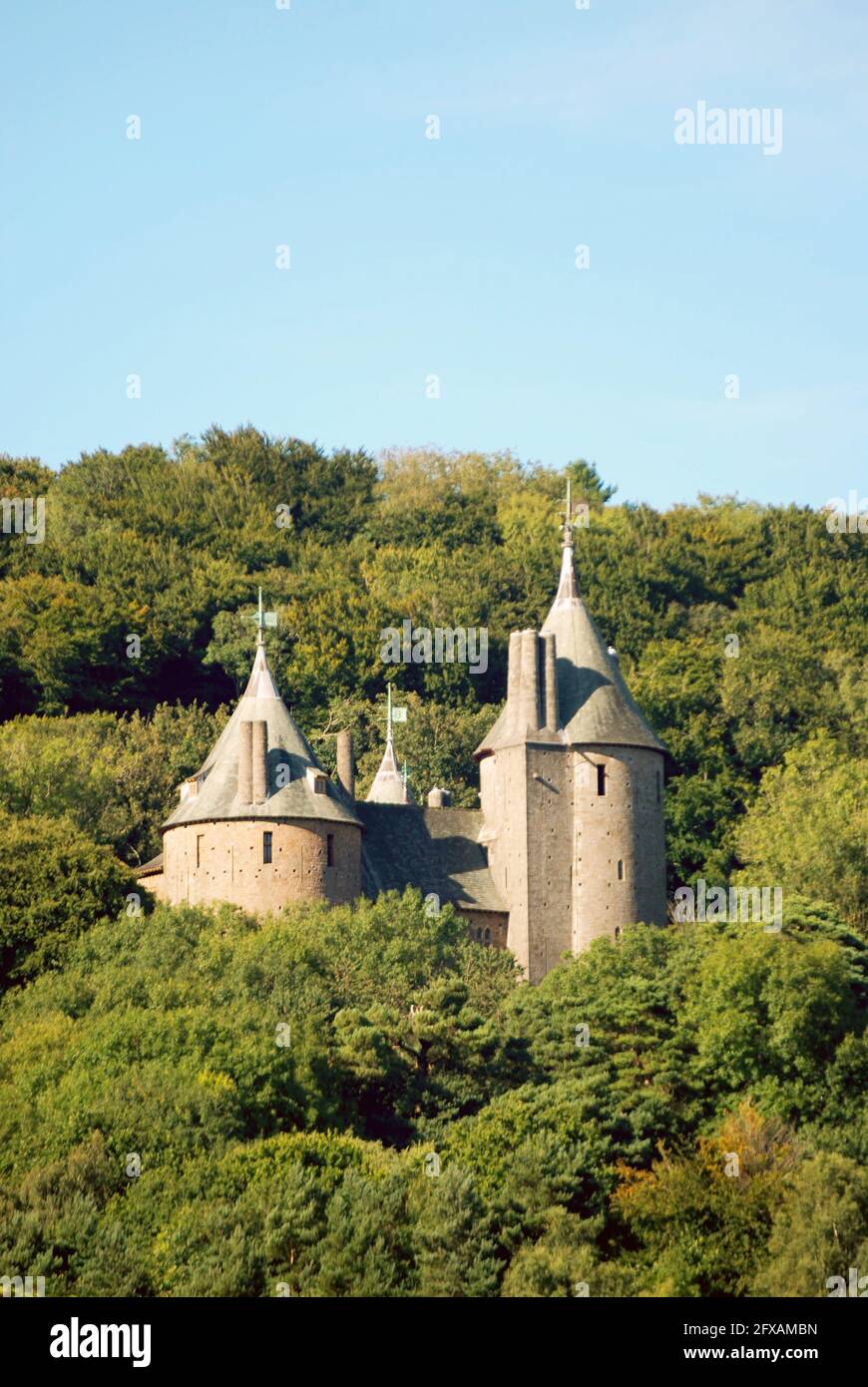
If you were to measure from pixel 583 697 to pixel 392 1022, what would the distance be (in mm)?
12626

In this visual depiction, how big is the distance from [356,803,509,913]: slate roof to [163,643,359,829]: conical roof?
201 centimetres

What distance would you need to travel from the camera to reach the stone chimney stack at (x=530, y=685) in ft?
238

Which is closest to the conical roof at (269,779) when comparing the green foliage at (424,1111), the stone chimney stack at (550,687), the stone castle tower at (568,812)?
the green foliage at (424,1111)

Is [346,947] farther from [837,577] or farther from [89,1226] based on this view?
[837,577]

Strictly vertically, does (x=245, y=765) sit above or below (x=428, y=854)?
above

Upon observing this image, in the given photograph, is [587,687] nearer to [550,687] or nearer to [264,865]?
[550,687]

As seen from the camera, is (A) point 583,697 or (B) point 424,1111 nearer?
(B) point 424,1111

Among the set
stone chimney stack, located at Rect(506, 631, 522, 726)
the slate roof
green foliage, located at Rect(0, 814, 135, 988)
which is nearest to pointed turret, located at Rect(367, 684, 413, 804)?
the slate roof

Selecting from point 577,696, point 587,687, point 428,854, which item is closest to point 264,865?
point 428,854

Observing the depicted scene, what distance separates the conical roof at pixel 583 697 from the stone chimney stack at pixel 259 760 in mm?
6563

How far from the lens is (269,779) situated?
70000 mm

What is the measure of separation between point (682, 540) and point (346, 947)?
4679cm
